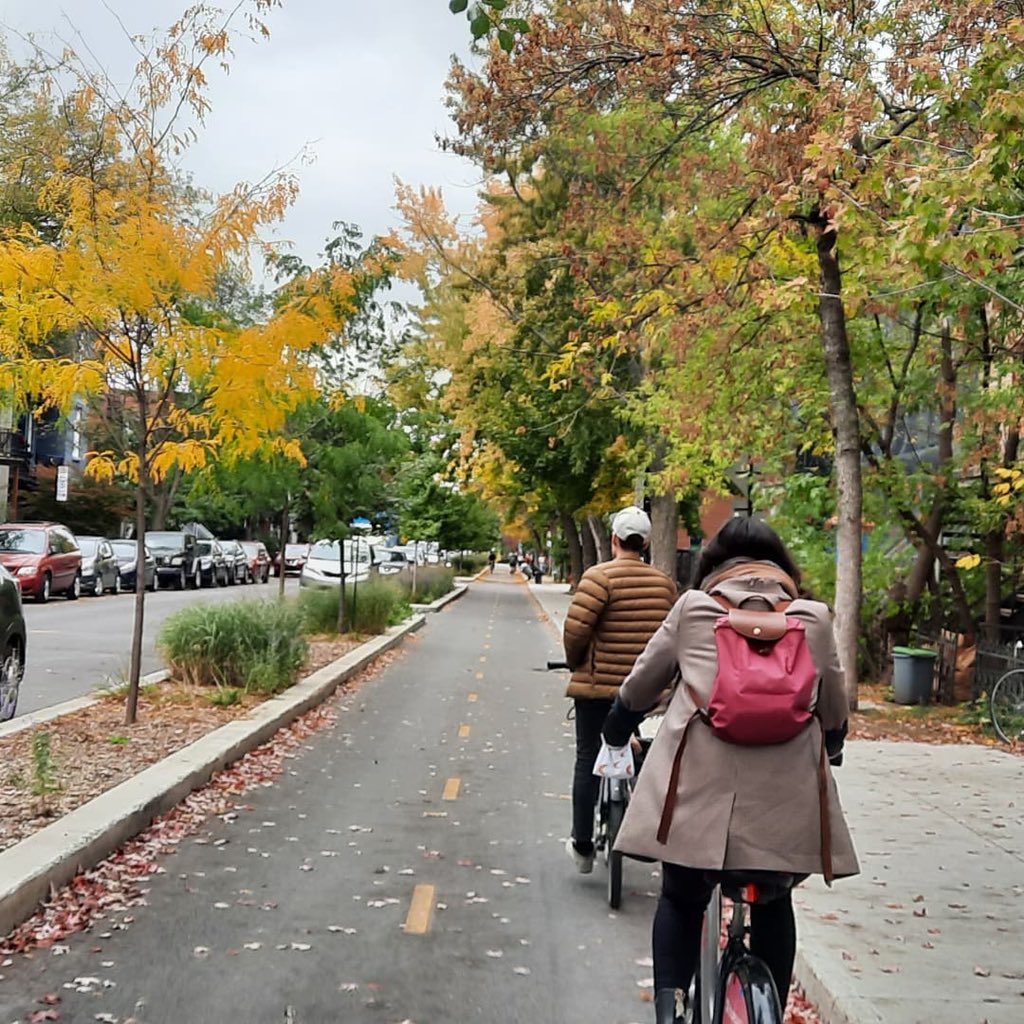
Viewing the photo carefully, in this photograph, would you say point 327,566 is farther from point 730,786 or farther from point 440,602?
point 730,786

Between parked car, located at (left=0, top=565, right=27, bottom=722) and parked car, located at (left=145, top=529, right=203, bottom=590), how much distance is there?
27528mm

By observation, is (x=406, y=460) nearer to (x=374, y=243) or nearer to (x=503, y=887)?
(x=374, y=243)

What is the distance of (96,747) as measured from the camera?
962 cm

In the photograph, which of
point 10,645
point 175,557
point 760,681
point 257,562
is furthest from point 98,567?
point 760,681

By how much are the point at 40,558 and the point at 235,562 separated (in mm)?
17423

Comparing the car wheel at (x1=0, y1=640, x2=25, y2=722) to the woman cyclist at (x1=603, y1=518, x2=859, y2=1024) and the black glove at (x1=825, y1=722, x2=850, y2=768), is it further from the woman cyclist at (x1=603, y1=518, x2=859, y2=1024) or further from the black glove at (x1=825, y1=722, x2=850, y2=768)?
the black glove at (x1=825, y1=722, x2=850, y2=768)

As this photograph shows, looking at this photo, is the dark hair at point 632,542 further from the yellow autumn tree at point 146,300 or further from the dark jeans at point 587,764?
the yellow autumn tree at point 146,300

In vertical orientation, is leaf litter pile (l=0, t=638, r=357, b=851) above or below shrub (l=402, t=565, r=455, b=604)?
below

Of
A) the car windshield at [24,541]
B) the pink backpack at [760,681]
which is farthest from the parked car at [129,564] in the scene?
the pink backpack at [760,681]

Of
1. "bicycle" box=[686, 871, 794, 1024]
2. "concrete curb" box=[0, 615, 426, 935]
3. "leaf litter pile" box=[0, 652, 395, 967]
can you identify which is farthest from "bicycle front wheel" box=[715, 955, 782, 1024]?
"concrete curb" box=[0, 615, 426, 935]

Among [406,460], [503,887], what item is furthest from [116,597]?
[503,887]

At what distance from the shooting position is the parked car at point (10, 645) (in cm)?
1136

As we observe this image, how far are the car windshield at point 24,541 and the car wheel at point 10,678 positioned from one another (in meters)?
18.3

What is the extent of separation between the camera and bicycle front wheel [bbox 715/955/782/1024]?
3314 millimetres
